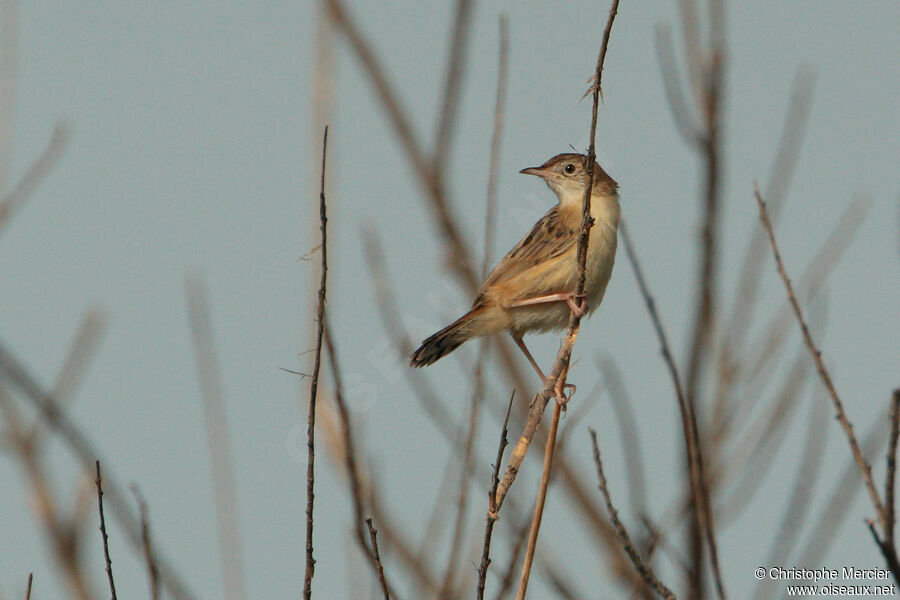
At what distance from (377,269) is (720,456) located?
1809 mm

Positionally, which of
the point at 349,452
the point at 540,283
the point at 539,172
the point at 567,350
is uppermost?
the point at 539,172

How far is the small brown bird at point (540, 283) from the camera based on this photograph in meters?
6.03

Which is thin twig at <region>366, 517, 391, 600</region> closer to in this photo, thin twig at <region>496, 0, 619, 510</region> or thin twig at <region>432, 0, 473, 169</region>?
thin twig at <region>496, 0, 619, 510</region>

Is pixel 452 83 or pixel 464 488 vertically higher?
pixel 452 83

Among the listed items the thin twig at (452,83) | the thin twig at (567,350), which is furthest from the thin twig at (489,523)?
the thin twig at (452,83)

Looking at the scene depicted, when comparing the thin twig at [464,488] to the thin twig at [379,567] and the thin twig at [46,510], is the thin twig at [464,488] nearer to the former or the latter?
the thin twig at [379,567]

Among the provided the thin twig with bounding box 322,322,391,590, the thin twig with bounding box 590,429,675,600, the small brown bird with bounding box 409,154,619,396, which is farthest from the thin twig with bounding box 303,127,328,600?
the small brown bird with bounding box 409,154,619,396

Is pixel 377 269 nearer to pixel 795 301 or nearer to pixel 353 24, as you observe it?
pixel 353 24

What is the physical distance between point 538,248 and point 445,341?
826mm

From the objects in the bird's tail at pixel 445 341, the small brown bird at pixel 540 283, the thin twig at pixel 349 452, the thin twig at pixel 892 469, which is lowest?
the thin twig at pixel 892 469

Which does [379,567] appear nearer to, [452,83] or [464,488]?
[464,488]

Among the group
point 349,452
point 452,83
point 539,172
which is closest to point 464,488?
point 349,452

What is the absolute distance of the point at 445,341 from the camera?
20.5 feet

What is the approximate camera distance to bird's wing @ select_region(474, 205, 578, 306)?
6273 mm
